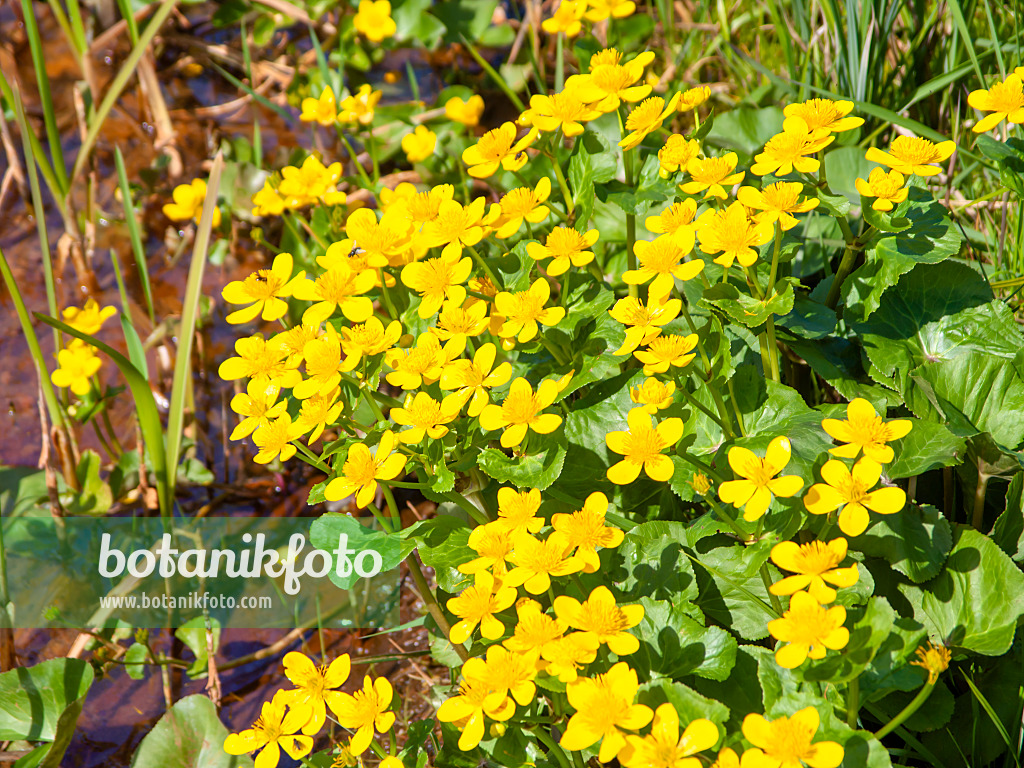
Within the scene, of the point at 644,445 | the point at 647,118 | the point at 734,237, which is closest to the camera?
the point at 644,445

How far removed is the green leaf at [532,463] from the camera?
4.33ft

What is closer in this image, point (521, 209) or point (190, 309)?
point (521, 209)

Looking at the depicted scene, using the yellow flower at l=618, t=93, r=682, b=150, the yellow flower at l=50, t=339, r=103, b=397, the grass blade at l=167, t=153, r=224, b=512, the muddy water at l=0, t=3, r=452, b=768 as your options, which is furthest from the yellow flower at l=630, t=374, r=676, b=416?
the yellow flower at l=50, t=339, r=103, b=397

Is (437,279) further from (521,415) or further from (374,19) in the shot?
(374,19)

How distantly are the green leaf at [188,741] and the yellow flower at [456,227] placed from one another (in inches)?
37.3

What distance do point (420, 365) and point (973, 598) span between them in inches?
35.9

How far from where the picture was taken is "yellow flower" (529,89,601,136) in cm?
149

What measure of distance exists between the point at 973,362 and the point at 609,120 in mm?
A: 1151

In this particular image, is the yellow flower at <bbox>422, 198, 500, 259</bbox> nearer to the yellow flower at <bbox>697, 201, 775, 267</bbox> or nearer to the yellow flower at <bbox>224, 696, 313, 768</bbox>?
the yellow flower at <bbox>697, 201, 775, 267</bbox>

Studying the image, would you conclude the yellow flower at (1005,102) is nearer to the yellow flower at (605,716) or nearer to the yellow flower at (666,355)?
the yellow flower at (666,355)

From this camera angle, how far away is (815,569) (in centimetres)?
100

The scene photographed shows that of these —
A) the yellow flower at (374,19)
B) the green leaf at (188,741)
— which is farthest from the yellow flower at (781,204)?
the yellow flower at (374,19)

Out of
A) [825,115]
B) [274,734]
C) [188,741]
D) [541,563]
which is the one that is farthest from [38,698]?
[825,115]

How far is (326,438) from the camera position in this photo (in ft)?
7.89
